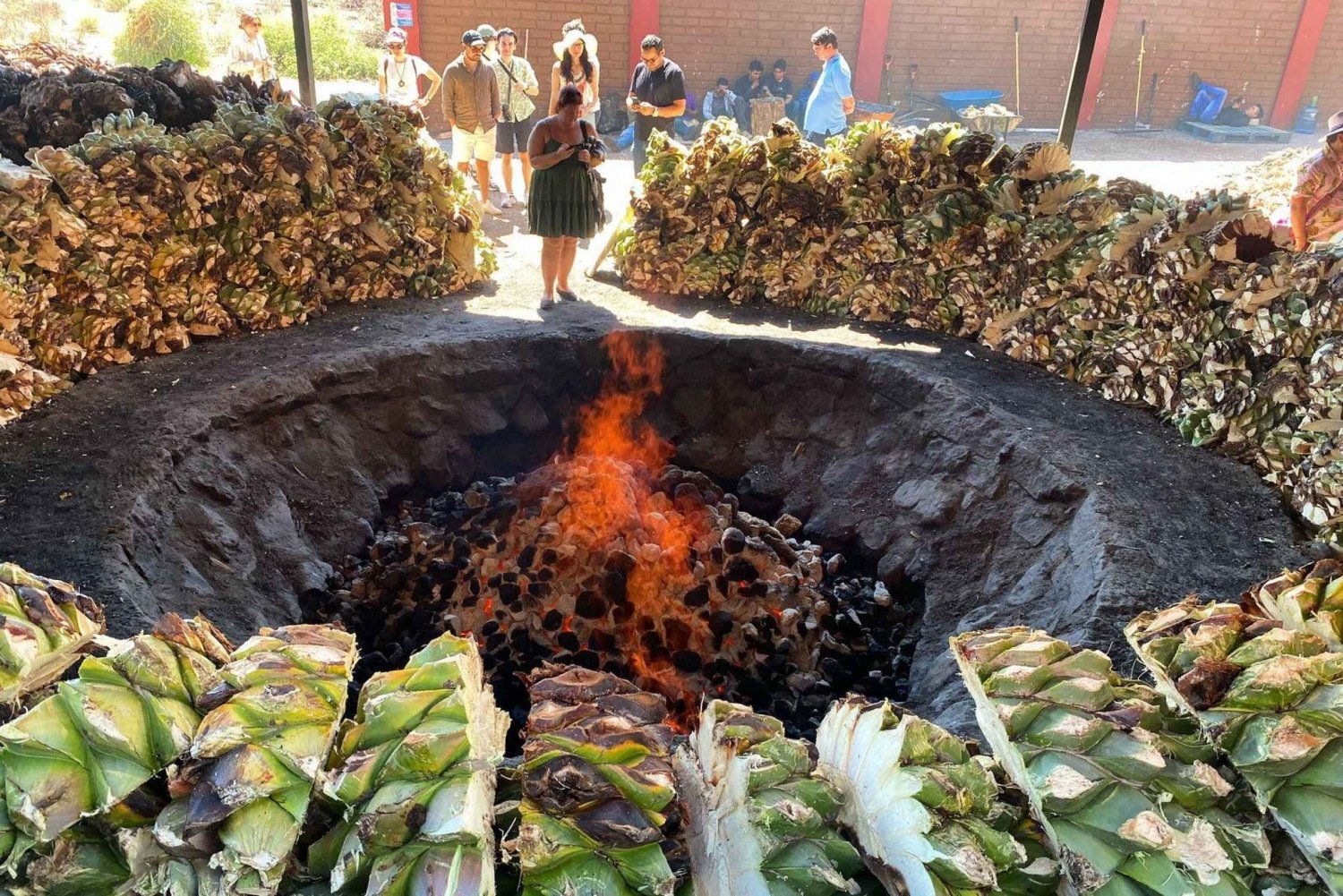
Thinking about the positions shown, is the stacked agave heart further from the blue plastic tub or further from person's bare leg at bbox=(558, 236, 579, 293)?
the blue plastic tub

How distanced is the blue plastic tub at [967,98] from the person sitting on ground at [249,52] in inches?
491

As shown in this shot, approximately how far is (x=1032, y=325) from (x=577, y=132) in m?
3.55

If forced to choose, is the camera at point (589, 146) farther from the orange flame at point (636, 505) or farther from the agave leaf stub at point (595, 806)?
the agave leaf stub at point (595, 806)

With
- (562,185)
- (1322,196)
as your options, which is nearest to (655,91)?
(562,185)

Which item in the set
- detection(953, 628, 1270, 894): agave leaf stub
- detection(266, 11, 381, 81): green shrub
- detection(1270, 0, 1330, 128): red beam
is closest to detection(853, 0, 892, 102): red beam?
detection(1270, 0, 1330, 128): red beam

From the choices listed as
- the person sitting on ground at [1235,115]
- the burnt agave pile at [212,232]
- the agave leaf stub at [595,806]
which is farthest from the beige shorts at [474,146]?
the person sitting on ground at [1235,115]

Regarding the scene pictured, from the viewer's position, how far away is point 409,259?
6910 mm

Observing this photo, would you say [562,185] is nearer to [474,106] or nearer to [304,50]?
[304,50]

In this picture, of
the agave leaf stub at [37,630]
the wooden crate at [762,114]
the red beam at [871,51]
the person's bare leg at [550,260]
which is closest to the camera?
the agave leaf stub at [37,630]

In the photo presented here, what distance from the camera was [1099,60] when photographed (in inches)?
685

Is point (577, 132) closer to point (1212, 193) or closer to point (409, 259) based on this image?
point (409, 259)

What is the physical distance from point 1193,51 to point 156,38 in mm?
20534

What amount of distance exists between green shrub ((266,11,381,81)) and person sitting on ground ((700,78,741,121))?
26.2 feet

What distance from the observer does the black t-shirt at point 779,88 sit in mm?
16219
